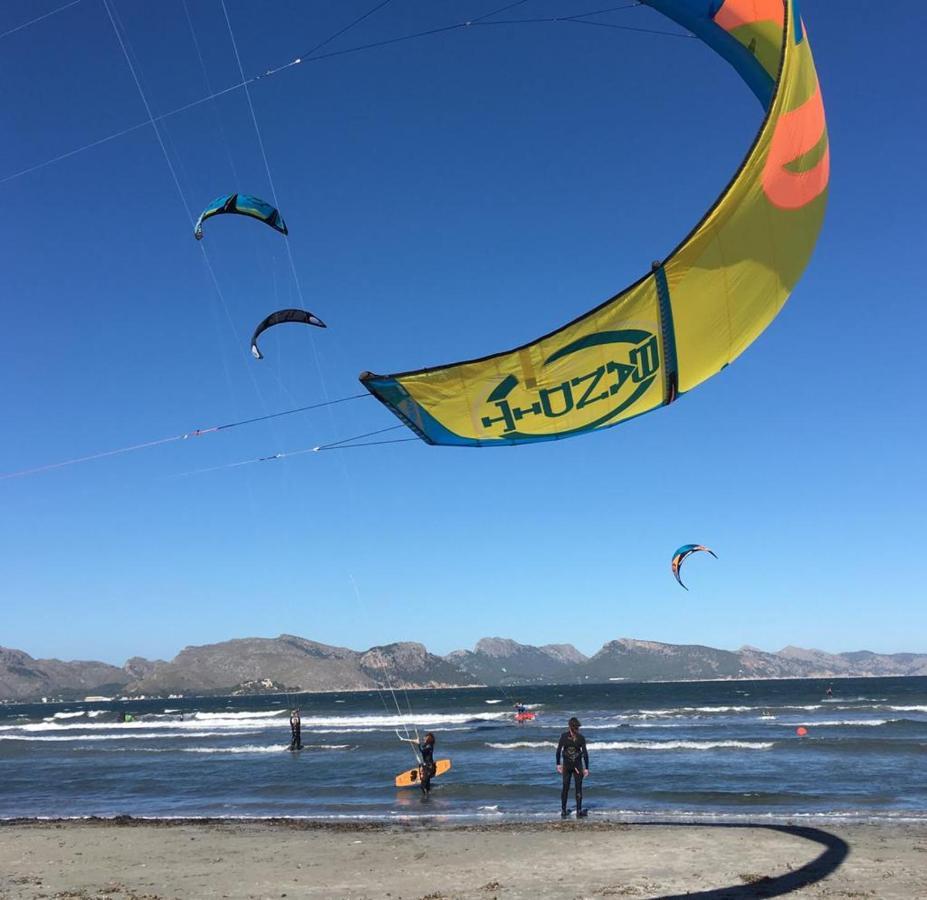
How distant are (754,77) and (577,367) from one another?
4111mm

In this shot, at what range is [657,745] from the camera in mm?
27078

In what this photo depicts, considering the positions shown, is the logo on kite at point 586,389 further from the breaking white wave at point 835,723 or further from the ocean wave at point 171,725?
the ocean wave at point 171,725

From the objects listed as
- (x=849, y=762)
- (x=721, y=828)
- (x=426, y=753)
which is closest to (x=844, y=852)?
(x=721, y=828)

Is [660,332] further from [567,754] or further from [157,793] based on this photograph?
[157,793]

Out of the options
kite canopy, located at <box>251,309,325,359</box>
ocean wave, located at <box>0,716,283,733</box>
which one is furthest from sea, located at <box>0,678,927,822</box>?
ocean wave, located at <box>0,716,283,733</box>

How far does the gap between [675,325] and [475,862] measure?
6.98 metres

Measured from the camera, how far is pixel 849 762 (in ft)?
68.8

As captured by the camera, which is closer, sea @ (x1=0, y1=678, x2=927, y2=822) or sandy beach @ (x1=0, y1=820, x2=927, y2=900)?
sandy beach @ (x1=0, y1=820, x2=927, y2=900)

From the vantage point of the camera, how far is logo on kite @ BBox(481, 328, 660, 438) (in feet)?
16.6

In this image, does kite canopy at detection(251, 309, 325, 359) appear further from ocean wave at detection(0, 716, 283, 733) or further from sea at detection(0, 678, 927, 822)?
ocean wave at detection(0, 716, 283, 733)

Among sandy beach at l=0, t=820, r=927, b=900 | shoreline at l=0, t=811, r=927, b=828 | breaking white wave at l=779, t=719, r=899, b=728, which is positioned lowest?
breaking white wave at l=779, t=719, r=899, b=728

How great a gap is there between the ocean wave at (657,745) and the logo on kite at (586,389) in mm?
23296

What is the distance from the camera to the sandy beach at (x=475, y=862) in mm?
7676

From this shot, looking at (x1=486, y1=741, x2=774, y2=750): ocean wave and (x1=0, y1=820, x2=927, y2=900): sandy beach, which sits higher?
(x1=0, y1=820, x2=927, y2=900): sandy beach
